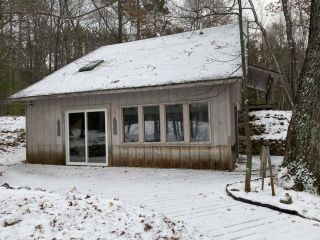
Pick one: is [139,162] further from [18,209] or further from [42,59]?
[42,59]

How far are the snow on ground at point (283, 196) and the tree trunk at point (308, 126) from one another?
34 centimetres

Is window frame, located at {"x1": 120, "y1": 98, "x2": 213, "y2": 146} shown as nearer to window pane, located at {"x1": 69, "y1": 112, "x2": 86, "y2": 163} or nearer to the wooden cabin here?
the wooden cabin

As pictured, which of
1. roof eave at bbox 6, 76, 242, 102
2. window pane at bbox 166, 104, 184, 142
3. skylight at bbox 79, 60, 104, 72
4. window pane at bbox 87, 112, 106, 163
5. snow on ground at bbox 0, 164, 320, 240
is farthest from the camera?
skylight at bbox 79, 60, 104, 72

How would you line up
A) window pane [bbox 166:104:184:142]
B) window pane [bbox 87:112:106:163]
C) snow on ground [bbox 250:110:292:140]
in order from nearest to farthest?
window pane [bbox 166:104:184:142], window pane [bbox 87:112:106:163], snow on ground [bbox 250:110:292:140]

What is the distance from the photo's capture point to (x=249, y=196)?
23.0ft

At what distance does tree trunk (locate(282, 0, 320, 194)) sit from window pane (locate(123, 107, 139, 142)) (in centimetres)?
592

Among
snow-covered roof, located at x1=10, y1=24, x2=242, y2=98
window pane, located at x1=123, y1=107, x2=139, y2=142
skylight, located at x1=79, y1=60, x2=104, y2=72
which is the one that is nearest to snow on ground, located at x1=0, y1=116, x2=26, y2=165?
snow-covered roof, located at x1=10, y1=24, x2=242, y2=98

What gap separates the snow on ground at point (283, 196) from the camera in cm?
596

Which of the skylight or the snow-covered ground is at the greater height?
the skylight

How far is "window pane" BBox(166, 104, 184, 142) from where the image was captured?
11867mm

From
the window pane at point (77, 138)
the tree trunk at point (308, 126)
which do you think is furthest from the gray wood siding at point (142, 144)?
the tree trunk at point (308, 126)

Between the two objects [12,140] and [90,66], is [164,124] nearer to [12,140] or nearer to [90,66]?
[90,66]

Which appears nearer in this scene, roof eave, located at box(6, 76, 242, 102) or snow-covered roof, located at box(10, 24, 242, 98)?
roof eave, located at box(6, 76, 242, 102)

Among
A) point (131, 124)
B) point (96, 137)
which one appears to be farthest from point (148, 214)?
point (96, 137)
